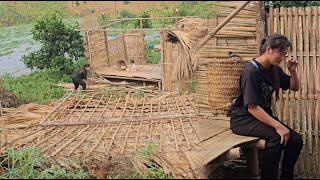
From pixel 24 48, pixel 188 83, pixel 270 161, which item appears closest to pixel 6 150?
pixel 270 161

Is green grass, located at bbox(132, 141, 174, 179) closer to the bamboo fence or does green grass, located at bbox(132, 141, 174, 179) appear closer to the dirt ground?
the dirt ground

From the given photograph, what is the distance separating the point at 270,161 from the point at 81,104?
3.50 metres

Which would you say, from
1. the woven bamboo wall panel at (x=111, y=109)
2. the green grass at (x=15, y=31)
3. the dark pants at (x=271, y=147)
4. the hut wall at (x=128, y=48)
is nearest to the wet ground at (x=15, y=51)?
the green grass at (x=15, y=31)

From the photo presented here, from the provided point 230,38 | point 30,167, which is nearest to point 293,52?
point 230,38

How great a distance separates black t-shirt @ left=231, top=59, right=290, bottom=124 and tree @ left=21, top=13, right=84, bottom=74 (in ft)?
22.8

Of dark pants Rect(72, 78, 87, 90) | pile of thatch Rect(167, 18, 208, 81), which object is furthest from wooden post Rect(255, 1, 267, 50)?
dark pants Rect(72, 78, 87, 90)

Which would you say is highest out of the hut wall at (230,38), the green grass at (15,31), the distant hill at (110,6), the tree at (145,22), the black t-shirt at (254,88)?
the distant hill at (110,6)

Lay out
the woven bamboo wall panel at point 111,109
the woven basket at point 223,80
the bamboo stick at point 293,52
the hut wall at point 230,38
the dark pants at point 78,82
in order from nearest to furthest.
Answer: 1. the woven basket at point 223,80
2. the bamboo stick at point 293,52
3. the hut wall at point 230,38
4. the woven bamboo wall panel at point 111,109
5. the dark pants at point 78,82

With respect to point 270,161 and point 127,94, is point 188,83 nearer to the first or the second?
point 127,94

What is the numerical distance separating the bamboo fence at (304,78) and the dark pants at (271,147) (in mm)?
923

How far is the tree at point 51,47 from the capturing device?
10.1 meters

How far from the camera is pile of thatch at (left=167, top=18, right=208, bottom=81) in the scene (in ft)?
25.9

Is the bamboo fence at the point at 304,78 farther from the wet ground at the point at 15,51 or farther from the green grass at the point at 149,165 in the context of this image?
the wet ground at the point at 15,51

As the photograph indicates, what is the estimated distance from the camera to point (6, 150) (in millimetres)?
4340
